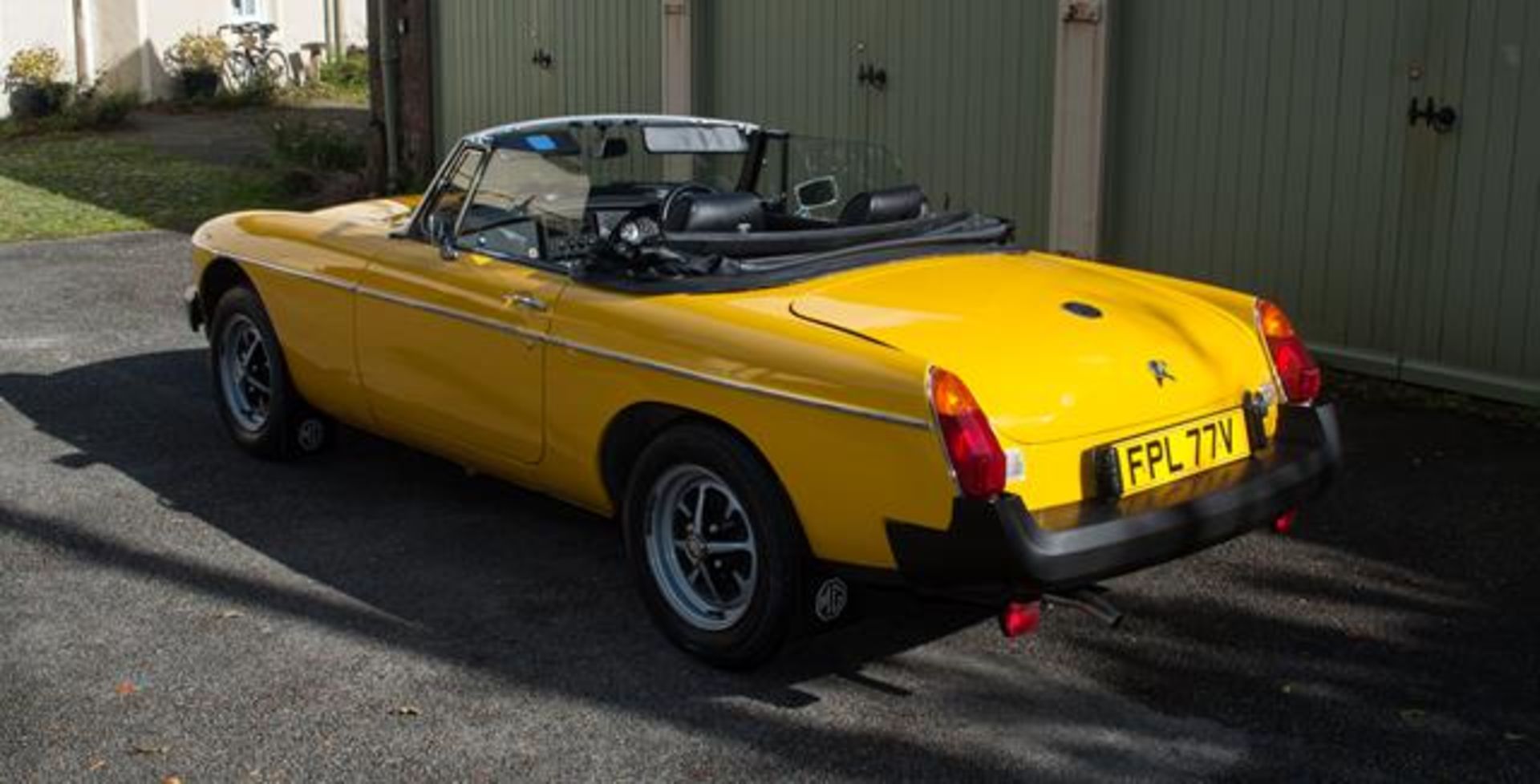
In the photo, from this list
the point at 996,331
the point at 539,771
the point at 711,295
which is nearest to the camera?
the point at 539,771

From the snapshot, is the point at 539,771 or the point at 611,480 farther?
the point at 611,480

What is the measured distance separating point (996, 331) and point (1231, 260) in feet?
15.1

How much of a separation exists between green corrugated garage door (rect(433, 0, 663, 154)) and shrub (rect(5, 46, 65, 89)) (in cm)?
976

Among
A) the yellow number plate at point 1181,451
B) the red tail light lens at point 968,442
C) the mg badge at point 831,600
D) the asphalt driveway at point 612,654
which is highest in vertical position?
the red tail light lens at point 968,442

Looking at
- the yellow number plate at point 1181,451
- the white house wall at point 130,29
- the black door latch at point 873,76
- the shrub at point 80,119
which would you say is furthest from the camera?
the white house wall at point 130,29

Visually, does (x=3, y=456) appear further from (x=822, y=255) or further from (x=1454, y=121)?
(x=1454, y=121)

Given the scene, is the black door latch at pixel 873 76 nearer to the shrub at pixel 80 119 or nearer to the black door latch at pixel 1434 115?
the black door latch at pixel 1434 115

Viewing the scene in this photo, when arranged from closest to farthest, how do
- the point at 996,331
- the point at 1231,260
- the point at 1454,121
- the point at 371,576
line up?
1. the point at 996,331
2. the point at 371,576
3. the point at 1454,121
4. the point at 1231,260

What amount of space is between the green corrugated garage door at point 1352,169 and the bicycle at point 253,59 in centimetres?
1799

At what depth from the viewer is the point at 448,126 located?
15.1m

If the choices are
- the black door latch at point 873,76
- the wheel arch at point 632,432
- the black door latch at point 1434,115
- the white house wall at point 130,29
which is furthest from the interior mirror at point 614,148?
the white house wall at point 130,29

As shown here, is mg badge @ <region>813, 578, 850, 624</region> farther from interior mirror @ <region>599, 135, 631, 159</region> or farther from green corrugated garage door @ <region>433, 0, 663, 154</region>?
green corrugated garage door @ <region>433, 0, 663, 154</region>

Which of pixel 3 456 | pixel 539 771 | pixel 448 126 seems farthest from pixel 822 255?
pixel 448 126

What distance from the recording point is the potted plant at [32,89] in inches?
880
